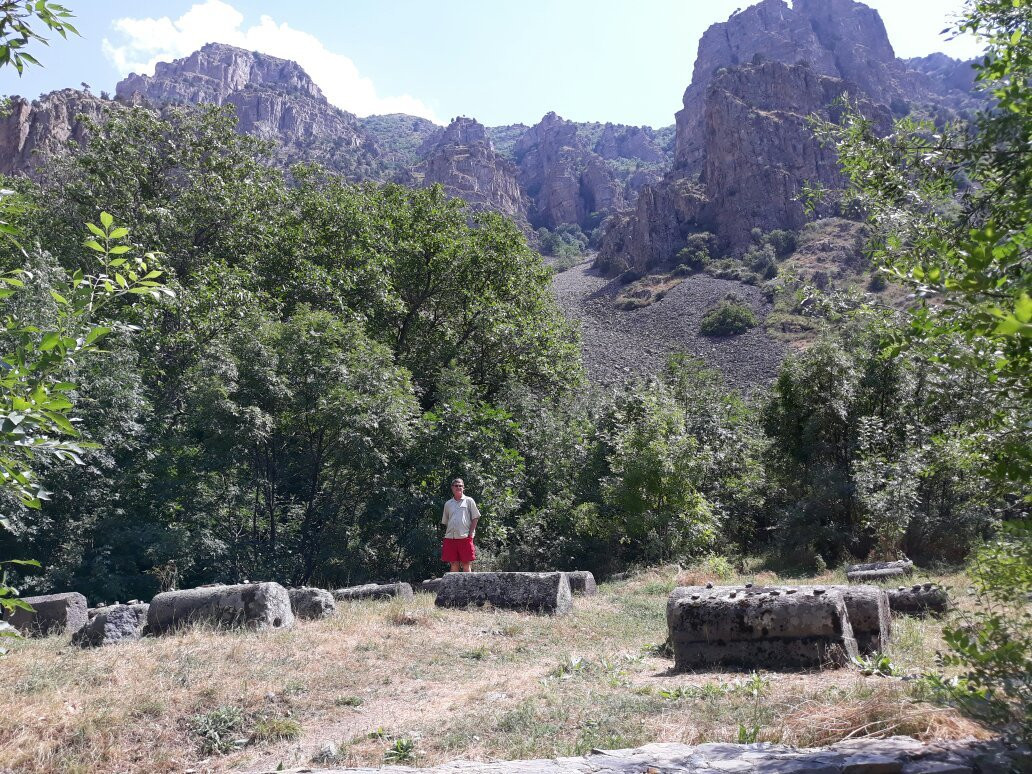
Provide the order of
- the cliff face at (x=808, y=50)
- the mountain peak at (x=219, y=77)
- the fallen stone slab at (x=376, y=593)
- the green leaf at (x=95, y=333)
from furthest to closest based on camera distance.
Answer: the mountain peak at (x=219, y=77), the cliff face at (x=808, y=50), the fallen stone slab at (x=376, y=593), the green leaf at (x=95, y=333)

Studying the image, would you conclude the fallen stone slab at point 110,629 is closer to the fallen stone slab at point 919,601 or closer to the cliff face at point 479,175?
the fallen stone slab at point 919,601

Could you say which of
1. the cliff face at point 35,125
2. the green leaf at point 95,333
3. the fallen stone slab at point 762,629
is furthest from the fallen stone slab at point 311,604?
the cliff face at point 35,125

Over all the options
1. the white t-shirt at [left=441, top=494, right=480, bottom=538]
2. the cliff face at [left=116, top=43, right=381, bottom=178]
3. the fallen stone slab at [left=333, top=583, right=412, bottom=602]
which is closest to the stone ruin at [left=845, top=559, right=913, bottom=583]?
the white t-shirt at [left=441, top=494, right=480, bottom=538]

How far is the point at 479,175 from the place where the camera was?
408 ft

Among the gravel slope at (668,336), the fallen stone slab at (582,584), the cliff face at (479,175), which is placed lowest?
the fallen stone slab at (582,584)

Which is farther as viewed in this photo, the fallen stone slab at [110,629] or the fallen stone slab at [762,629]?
the fallen stone slab at [110,629]

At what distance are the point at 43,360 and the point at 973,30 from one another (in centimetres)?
597

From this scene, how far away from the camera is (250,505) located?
44.1ft

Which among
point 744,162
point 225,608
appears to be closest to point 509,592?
point 225,608

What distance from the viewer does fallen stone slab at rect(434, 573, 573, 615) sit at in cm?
874

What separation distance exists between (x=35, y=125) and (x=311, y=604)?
63562 millimetres

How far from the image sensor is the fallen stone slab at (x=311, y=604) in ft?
27.1

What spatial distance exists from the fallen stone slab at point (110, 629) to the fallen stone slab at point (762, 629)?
4.99 metres

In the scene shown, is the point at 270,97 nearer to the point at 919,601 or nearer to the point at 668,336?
the point at 668,336
